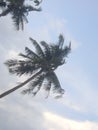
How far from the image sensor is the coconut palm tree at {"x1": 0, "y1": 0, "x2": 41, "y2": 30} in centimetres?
4828

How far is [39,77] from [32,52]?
8.23 ft

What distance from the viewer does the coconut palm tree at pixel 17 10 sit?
158 feet

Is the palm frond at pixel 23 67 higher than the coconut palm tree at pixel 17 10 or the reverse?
the reverse

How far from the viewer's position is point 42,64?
143ft

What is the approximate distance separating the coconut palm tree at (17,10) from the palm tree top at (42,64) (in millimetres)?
5426

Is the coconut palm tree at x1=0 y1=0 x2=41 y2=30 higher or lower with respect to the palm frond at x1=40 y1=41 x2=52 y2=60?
higher

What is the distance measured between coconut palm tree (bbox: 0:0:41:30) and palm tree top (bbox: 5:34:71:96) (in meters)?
5.43

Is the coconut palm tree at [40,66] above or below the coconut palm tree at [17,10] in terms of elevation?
below

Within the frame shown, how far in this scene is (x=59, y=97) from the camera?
4375 centimetres

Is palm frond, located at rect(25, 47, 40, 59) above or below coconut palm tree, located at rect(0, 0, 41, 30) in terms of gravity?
below

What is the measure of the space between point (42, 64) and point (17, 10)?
28.4ft

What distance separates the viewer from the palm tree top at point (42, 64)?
43625 millimetres

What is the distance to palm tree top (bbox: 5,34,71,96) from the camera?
43.6m

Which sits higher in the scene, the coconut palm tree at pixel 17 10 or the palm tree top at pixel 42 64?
the coconut palm tree at pixel 17 10
